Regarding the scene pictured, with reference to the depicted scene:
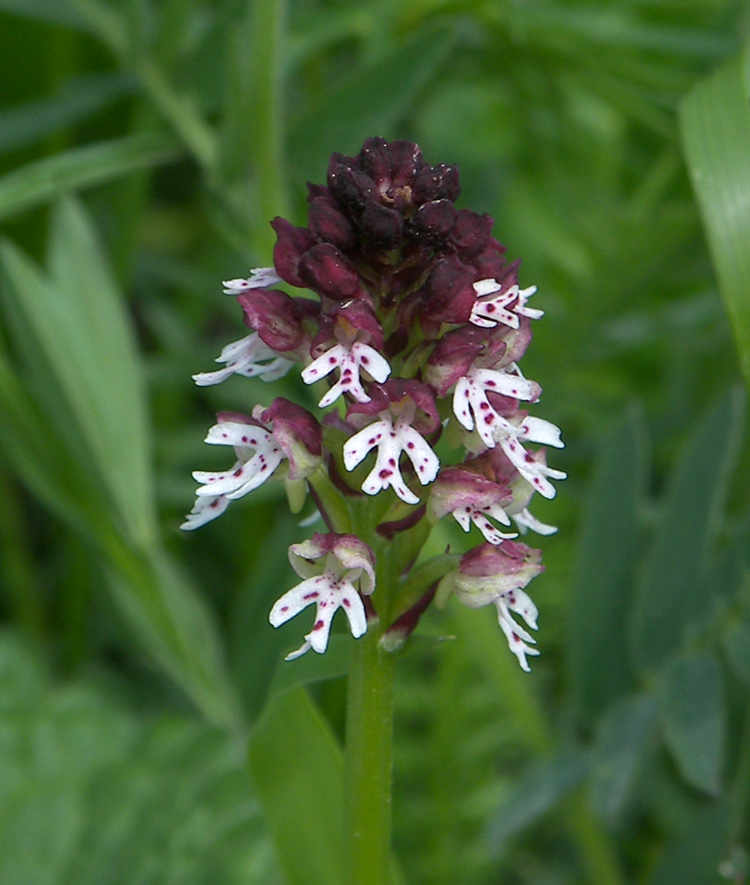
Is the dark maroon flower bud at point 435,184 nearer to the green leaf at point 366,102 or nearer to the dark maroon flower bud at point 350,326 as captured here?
the dark maroon flower bud at point 350,326

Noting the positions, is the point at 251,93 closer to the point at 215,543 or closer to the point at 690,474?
the point at 690,474

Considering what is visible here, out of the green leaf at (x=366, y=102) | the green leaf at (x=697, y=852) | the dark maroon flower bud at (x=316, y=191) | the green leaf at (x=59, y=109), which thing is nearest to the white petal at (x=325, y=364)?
the dark maroon flower bud at (x=316, y=191)

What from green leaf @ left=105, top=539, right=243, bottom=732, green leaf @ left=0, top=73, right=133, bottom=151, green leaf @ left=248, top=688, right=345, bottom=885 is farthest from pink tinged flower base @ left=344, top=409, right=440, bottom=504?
green leaf @ left=0, top=73, right=133, bottom=151

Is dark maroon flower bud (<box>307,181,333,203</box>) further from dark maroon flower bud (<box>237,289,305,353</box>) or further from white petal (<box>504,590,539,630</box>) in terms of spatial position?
white petal (<box>504,590,539,630</box>)

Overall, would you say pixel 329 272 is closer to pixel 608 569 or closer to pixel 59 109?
pixel 608 569

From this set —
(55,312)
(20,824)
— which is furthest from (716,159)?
(20,824)
